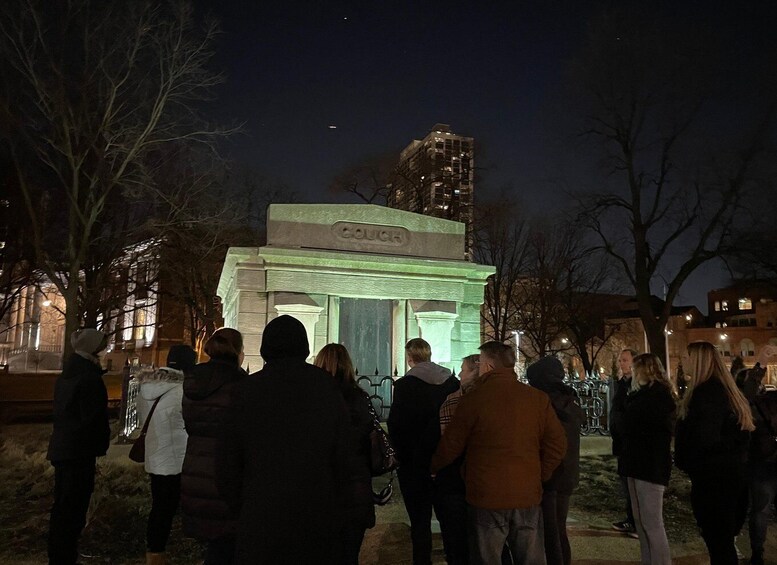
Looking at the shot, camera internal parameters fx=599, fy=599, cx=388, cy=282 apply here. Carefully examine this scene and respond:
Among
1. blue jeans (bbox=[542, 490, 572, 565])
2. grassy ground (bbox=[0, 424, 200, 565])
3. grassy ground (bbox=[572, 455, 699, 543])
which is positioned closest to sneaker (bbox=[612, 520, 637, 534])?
grassy ground (bbox=[572, 455, 699, 543])

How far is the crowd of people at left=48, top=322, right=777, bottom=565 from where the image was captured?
2.89 m

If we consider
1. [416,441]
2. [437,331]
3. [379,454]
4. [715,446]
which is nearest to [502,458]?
[379,454]

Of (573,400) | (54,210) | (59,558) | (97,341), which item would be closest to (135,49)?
(54,210)

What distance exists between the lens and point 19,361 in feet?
127

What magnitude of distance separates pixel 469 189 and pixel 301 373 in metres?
28.9

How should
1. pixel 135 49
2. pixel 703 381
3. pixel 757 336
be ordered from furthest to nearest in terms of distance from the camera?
1. pixel 757 336
2. pixel 135 49
3. pixel 703 381

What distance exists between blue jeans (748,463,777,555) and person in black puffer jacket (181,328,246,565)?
5.20m

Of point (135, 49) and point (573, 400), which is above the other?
point (135, 49)

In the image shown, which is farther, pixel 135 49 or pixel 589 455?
pixel 135 49

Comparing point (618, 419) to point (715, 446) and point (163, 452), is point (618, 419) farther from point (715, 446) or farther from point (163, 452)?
point (163, 452)

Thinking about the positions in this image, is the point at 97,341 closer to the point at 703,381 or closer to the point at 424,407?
the point at 424,407

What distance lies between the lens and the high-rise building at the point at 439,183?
30594 mm

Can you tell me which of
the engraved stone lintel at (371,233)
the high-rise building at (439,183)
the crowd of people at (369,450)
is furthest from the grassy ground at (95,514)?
the high-rise building at (439,183)

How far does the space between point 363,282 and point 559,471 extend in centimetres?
737
